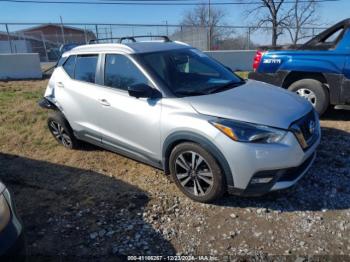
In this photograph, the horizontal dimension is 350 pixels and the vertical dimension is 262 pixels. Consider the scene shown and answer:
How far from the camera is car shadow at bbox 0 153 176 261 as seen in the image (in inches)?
124

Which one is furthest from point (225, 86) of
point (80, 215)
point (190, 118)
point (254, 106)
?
point (80, 215)

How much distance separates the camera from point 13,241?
237 cm

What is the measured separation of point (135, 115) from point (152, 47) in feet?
3.41

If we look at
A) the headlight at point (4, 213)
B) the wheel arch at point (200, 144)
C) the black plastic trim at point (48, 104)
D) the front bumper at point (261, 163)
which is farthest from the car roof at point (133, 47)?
the headlight at point (4, 213)

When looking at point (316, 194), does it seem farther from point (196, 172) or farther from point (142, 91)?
point (142, 91)

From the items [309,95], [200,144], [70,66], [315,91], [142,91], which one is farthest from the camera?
[309,95]

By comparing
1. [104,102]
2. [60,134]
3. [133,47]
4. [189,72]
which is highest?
[133,47]

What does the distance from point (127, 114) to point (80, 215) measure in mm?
1275

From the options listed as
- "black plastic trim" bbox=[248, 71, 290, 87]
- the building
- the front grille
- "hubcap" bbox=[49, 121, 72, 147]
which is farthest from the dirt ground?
the building

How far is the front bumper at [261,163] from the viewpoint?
3.27 meters

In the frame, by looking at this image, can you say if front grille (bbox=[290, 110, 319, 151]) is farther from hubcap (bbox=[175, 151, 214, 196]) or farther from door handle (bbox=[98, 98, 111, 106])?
door handle (bbox=[98, 98, 111, 106])

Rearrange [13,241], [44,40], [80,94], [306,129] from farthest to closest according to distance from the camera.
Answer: [44,40]
[80,94]
[306,129]
[13,241]

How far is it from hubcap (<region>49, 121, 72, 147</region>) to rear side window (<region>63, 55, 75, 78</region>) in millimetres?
892

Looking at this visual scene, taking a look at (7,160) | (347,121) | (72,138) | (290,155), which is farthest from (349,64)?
(7,160)
